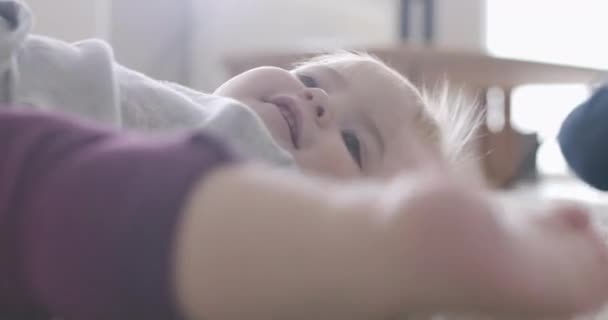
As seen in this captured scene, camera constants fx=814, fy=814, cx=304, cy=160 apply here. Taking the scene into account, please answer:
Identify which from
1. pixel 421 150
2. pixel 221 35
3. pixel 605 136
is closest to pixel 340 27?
pixel 221 35

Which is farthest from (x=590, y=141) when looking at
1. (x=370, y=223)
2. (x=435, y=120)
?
(x=370, y=223)

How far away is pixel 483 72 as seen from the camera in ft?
7.04

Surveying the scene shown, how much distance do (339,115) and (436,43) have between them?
230 centimetres

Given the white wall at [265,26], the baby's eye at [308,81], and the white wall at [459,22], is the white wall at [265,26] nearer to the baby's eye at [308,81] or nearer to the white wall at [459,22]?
the white wall at [459,22]

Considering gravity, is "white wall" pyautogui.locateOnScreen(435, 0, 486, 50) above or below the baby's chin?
below

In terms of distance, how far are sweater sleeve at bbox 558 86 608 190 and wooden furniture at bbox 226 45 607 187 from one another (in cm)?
80

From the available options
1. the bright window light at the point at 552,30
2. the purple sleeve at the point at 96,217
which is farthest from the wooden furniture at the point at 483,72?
the purple sleeve at the point at 96,217

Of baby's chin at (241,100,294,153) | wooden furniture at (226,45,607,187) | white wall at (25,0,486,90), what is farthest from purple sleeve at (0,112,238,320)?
white wall at (25,0,486,90)

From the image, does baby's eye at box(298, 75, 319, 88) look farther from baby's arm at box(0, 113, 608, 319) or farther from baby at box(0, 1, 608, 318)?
baby's arm at box(0, 113, 608, 319)

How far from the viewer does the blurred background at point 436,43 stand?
210cm

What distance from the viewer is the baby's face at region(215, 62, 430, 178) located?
542 millimetres

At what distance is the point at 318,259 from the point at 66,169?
3.8 inches

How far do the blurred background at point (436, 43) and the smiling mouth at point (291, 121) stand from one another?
4.05 feet

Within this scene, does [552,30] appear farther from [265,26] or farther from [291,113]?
[291,113]
